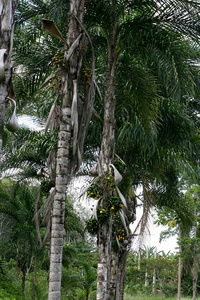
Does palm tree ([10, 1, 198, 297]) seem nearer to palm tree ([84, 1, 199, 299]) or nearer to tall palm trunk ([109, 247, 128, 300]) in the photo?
palm tree ([84, 1, 199, 299])

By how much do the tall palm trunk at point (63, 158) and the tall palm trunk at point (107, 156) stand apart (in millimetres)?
1143

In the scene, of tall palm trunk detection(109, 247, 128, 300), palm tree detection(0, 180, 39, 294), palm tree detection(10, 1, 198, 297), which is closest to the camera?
palm tree detection(10, 1, 198, 297)

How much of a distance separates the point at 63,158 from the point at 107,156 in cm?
142

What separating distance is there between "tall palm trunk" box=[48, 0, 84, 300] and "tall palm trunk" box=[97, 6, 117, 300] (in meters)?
1.14

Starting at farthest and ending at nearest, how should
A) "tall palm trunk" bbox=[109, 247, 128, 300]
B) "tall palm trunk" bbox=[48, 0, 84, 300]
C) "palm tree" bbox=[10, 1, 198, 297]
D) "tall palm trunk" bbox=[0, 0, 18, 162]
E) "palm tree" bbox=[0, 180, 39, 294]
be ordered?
"palm tree" bbox=[0, 180, 39, 294]
"tall palm trunk" bbox=[109, 247, 128, 300]
"palm tree" bbox=[10, 1, 198, 297]
"tall palm trunk" bbox=[48, 0, 84, 300]
"tall palm trunk" bbox=[0, 0, 18, 162]

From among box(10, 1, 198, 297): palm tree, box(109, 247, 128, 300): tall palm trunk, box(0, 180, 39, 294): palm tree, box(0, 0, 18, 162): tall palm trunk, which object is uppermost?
box(10, 1, 198, 297): palm tree

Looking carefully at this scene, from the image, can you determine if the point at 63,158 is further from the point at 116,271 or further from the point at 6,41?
the point at 116,271

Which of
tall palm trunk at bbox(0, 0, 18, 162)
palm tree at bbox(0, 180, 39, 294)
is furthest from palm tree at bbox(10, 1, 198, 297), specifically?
palm tree at bbox(0, 180, 39, 294)

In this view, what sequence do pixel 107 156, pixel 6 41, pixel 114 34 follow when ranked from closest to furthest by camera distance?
pixel 6 41, pixel 107 156, pixel 114 34

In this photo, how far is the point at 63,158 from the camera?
6113 millimetres

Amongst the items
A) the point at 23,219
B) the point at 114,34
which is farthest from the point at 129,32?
the point at 23,219

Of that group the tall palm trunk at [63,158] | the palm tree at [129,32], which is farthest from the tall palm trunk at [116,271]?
the tall palm trunk at [63,158]

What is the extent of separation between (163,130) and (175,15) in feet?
14.9

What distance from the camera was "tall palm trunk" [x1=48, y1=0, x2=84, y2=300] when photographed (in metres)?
5.56
